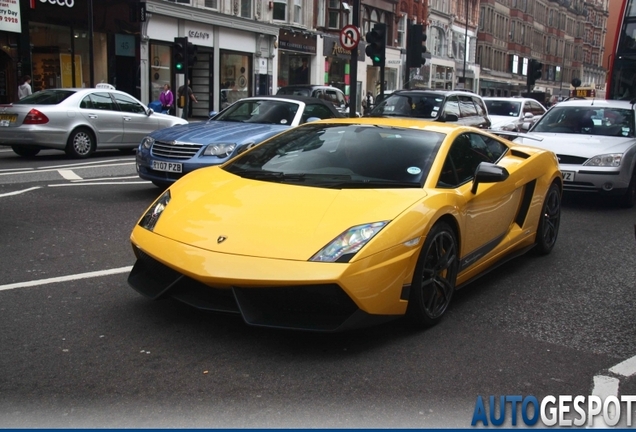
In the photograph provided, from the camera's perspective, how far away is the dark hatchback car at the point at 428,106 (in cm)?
1574

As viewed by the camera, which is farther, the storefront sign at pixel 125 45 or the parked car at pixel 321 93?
the storefront sign at pixel 125 45

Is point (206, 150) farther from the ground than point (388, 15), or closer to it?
closer to it

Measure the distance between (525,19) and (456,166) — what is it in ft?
262

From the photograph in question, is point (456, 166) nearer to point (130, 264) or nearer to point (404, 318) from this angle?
point (404, 318)

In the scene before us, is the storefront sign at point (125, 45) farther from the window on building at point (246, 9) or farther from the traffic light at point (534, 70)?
the traffic light at point (534, 70)

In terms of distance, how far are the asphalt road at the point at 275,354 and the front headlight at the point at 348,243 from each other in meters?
0.57

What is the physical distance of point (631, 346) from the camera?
4.59 m

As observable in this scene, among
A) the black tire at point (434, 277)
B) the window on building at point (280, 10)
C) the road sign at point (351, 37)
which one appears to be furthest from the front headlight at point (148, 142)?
the window on building at point (280, 10)

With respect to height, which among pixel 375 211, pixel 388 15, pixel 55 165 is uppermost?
pixel 388 15

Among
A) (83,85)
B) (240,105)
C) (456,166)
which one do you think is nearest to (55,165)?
(240,105)

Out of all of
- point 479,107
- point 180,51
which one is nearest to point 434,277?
point 479,107

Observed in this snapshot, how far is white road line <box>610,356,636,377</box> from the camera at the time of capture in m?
4.09

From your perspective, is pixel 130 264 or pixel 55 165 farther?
pixel 55 165

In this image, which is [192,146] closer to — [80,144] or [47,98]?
[80,144]
